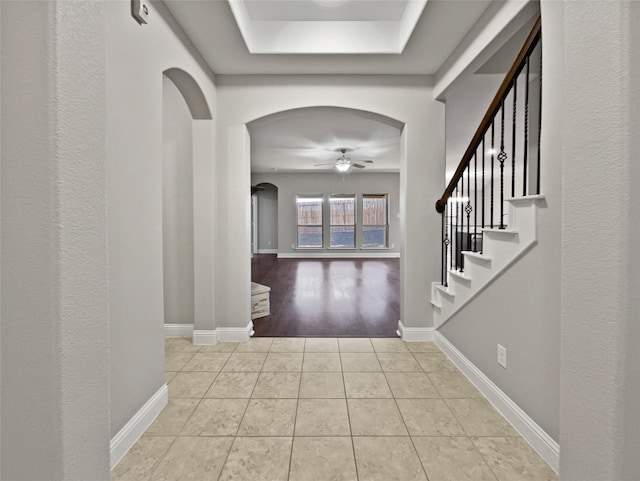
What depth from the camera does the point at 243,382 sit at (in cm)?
239

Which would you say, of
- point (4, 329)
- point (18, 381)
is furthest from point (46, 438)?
point (4, 329)

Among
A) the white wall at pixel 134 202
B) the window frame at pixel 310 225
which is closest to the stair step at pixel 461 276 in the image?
the white wall at pixel 134 202

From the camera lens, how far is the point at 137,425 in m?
1.76

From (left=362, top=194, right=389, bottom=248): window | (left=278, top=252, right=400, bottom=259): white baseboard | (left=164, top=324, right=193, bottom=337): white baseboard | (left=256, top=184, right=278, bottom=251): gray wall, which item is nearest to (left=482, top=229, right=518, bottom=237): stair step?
(left=164, top=324, right=193, bottom=337): white baseboard

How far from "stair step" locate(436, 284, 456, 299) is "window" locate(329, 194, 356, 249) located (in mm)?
7625

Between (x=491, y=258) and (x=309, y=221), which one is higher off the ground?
(x=309, y=221)

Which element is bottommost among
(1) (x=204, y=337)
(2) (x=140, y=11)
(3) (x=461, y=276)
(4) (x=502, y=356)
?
(1) (x=204, y=337)

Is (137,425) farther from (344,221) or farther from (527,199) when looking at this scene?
(344,221)

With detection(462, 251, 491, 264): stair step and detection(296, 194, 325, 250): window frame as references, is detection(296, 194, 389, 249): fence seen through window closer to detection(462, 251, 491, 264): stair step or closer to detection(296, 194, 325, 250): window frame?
detection(296, 194, 325, 250): window frame

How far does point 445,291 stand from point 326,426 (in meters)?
1.64

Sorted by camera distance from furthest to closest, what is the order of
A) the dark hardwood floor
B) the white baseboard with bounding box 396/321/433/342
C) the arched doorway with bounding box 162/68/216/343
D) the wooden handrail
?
the dark hardwood floor < the white baseboard with bounding box 396/321/433/342 < the arched doorway with bounding box 162/68/216/343 < the wooden handrail

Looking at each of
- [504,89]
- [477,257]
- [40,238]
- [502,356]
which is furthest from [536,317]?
[40,238]

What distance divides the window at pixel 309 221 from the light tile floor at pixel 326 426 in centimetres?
800

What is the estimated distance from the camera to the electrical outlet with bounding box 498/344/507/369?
1.96 m
